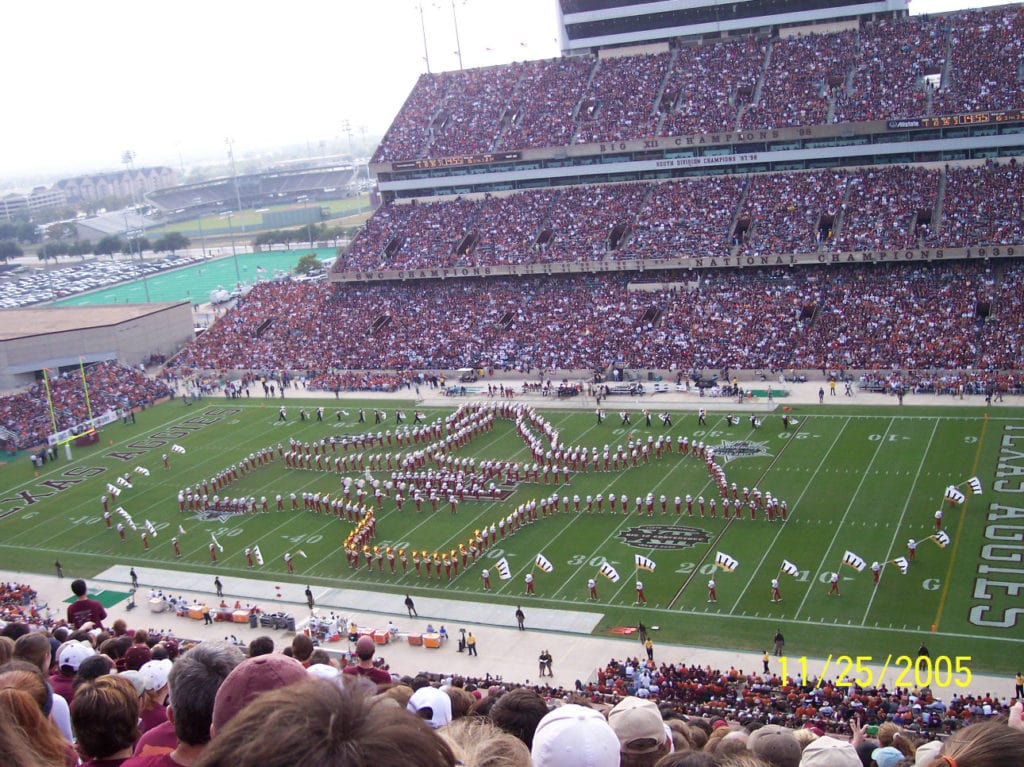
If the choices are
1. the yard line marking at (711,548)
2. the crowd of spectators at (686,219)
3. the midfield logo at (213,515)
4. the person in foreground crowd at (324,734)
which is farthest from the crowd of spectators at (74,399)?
the person in foreground crowd at (324,734)

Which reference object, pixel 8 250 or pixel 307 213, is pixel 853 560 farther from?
pixel 8 250

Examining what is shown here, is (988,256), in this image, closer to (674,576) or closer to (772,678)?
(674,576)

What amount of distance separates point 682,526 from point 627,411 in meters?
9.04

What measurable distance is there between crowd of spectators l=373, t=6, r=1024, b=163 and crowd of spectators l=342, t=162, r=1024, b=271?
7.69ft

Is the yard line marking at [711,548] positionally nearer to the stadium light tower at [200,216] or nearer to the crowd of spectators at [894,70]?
the crowd of spectators at [894,70]

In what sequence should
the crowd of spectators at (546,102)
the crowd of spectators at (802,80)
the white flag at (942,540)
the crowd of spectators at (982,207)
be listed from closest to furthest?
the white flag at (942,540) → the crowd of spectators at (982,207) → the crowd of spectators at (802,80) → the crowd of spectators at (546,102)

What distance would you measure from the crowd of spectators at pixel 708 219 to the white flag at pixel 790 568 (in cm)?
1909

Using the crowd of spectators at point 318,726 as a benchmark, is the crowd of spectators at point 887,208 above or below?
below

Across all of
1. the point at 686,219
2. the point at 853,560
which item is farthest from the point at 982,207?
the point at 853,560

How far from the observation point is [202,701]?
3.55 meters

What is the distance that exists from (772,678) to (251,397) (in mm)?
27708

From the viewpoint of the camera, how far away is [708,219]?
4097 centimetres

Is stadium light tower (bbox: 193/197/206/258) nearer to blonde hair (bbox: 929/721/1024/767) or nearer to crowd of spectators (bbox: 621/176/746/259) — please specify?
crowd of spectators (bbox: 621/176/746/259)

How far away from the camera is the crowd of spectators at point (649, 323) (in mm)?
33375
